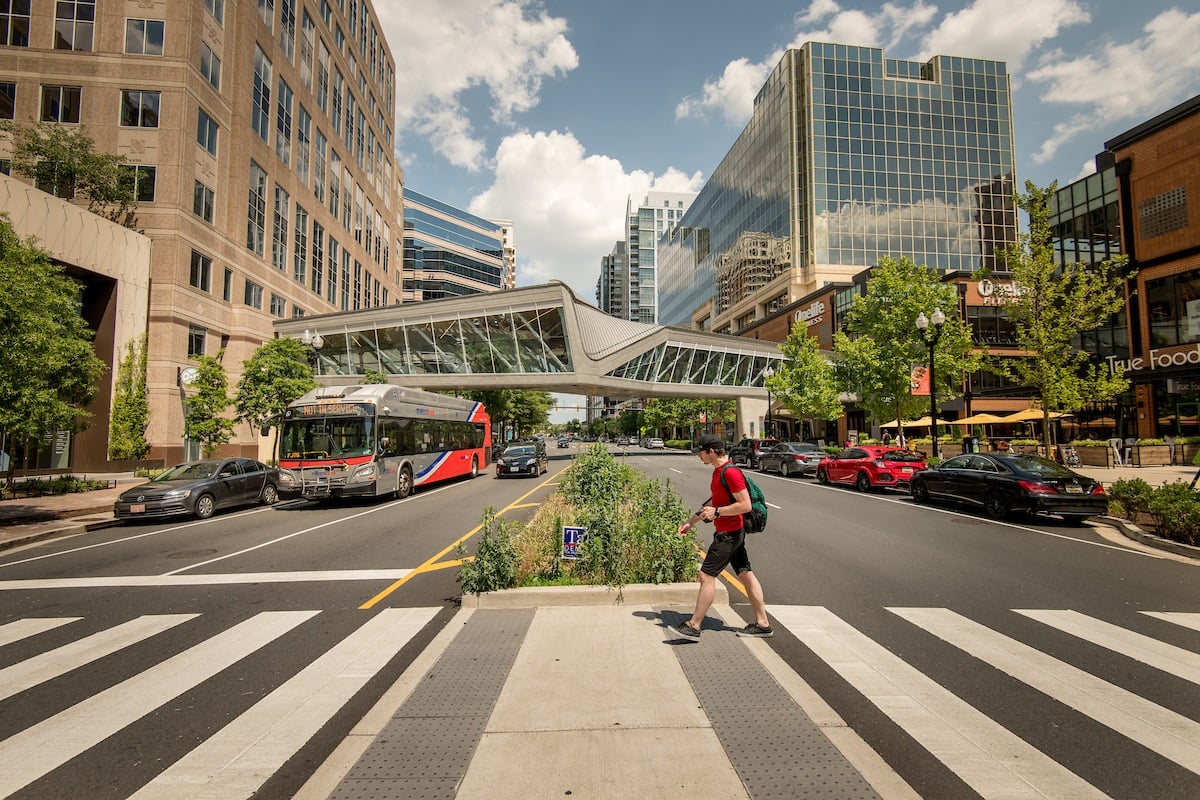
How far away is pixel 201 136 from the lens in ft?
101

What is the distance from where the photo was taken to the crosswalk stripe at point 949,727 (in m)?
3.16

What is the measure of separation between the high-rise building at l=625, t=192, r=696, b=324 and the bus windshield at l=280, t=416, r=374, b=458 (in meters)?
155

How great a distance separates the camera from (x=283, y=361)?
23594 mm

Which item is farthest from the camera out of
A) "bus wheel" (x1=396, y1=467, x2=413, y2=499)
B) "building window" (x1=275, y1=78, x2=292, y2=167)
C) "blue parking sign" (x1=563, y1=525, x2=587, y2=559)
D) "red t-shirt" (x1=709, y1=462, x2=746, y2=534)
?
"building window" (x1=275, y1=78, x2=292, y2=167)

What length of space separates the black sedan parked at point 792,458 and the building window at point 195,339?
99.0 feet

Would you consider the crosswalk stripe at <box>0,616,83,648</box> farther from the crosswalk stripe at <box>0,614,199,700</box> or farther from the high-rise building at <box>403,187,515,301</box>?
the high-rise building at <box>403,187,515,301</box>

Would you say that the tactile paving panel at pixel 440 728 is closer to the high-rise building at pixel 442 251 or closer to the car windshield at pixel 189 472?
the car windshield at pixel 189 472

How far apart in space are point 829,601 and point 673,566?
6.21 ft

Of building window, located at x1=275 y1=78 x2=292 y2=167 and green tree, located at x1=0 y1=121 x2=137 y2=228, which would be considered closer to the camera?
green tree, located at x1=0 y1=121 x2=137 y2=228

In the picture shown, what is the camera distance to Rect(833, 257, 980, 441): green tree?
89.0 ft

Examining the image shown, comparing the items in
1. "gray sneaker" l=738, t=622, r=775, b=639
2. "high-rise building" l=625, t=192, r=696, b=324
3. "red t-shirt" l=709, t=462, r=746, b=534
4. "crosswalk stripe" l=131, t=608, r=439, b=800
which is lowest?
"crosswalk stripe" l=131, t=608, r=439, b=800

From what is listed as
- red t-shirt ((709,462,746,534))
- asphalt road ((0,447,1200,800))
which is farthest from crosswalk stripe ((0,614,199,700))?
red t-shirt ((709,462,746,534))

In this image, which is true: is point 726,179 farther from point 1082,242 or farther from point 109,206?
point 109,206

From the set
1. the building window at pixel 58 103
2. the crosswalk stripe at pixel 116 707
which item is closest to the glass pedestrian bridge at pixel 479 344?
the building window at pixel 58 103
